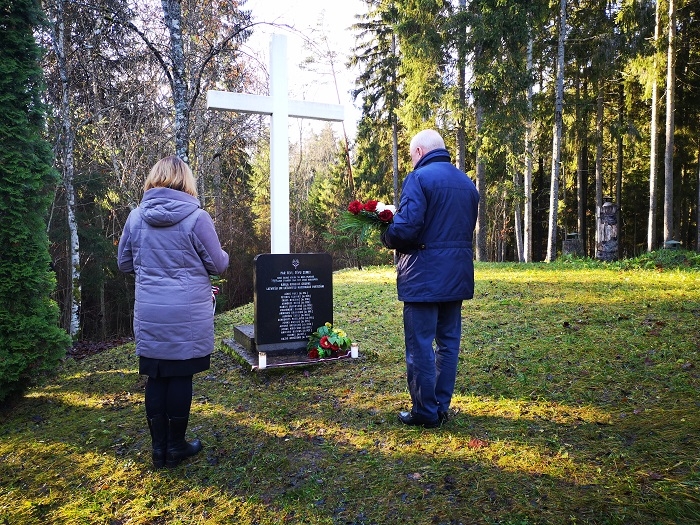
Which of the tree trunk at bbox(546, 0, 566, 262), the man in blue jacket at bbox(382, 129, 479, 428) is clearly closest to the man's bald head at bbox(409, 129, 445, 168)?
the man in blue jacket at bbox(382, 129, 479, 428)

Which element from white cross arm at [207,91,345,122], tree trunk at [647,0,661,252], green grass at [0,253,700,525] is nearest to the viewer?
green grass at [0,253,700,525]

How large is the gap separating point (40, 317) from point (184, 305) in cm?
275

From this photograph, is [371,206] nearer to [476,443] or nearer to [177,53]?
[476,443]

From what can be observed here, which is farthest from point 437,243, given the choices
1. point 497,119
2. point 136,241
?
point 497,119

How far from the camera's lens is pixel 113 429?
3840 mm

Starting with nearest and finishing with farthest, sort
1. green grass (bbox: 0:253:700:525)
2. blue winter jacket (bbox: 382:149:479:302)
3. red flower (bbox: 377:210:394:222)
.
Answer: green grass (bbox: 0:253:700:525) → blue winter jacket (bbox: 382:149:479:302) → red flower (bbox: 377:210:394:222)

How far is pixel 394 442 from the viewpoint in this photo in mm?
3164

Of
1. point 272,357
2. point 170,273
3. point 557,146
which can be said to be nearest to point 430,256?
point 170,273

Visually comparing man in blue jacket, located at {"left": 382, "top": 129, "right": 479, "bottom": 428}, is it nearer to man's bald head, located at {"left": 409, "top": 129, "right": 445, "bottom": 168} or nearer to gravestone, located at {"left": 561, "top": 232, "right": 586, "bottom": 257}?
man's bald head, located at {"left": 409, "top": 129, "right": 445, "bottom": 168}

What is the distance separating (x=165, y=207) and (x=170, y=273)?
1.38 ft

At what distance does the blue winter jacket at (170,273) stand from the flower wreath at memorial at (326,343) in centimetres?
223

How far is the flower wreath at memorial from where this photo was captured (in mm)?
5141

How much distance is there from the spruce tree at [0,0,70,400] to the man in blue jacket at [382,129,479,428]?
3.77m

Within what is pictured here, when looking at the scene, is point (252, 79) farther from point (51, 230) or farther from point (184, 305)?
point (184, 305)
